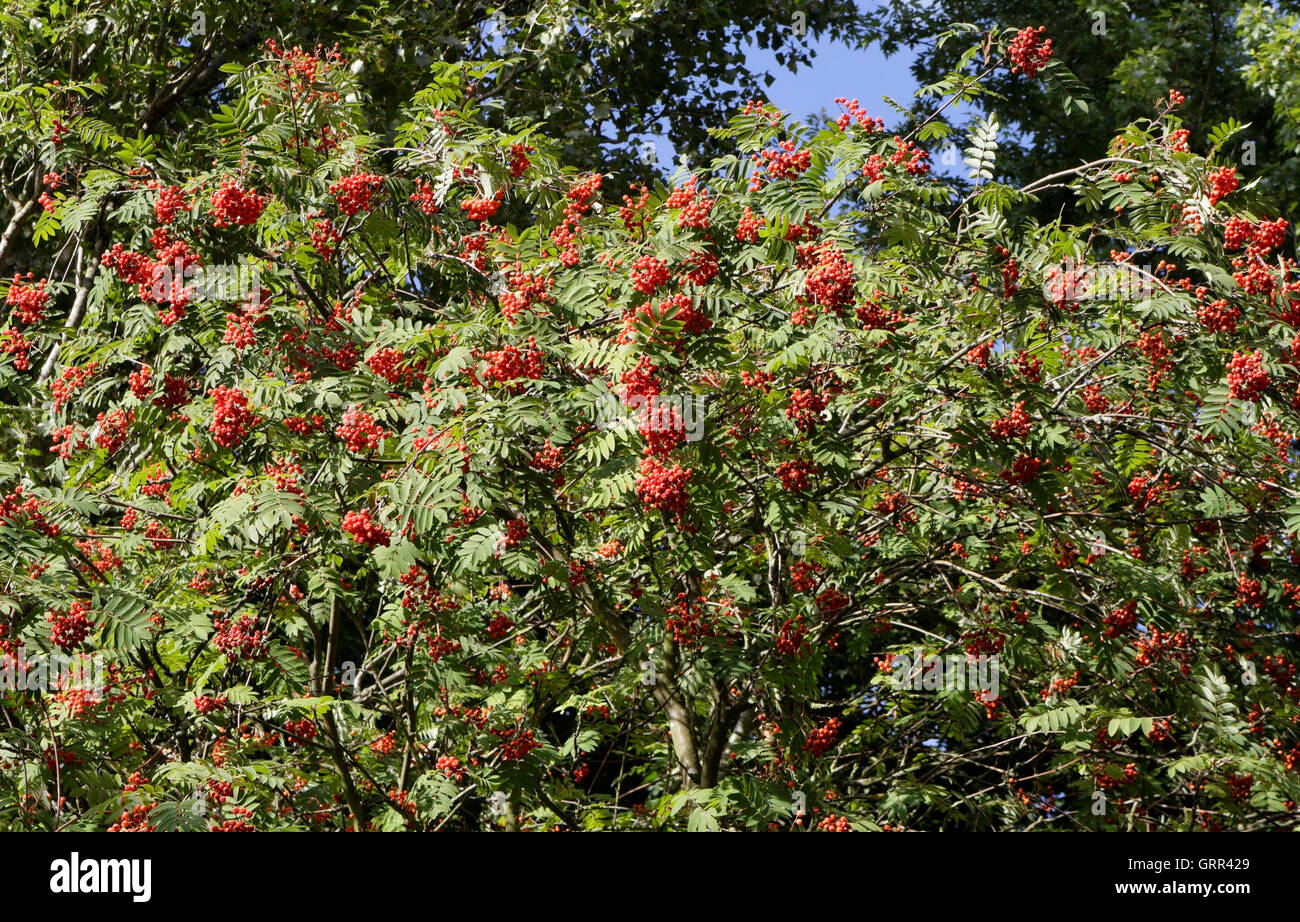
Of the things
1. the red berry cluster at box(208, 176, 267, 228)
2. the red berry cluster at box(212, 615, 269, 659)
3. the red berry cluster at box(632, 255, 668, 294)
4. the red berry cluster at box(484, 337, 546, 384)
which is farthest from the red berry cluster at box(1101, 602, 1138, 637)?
the red berry cluster at box(208, 176, 267, 228)

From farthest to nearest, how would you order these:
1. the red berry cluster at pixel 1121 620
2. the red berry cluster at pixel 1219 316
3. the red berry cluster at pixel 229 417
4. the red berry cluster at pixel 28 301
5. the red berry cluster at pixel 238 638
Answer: the red berry cluster at pixel 1121 620, the red berry cluster at pixel 28 301, the red berry cluster at pixel 238 638, the red berry cluster at pixel 1219 316, the red berry cluster at pixel 229 417

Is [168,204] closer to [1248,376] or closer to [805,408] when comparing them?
[805,408]

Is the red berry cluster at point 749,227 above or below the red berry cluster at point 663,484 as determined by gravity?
above

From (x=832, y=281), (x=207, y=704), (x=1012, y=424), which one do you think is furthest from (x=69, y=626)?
(x=1012, y=424)

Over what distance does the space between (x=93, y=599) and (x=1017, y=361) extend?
13.3ft

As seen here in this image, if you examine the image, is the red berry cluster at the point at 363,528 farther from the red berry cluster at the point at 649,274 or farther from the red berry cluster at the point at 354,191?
the red berry cluster at the point at 354,191

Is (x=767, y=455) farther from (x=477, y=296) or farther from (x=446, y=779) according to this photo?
(x=446, y=779)

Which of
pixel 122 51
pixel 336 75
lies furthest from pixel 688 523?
pixel 122 51

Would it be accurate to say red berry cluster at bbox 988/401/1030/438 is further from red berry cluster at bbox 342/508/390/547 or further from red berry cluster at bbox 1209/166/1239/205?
red berry cluster at bbox 342/508/390/547

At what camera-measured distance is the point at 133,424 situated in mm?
5777

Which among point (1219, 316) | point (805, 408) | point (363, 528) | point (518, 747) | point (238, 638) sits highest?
point (1219, 316)

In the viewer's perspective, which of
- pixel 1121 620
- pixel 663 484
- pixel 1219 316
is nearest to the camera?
pixel 663 484

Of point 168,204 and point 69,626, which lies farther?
point 168,204

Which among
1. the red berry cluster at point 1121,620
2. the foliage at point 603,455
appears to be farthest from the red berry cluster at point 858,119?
the red berry cluster at point 1121,620
